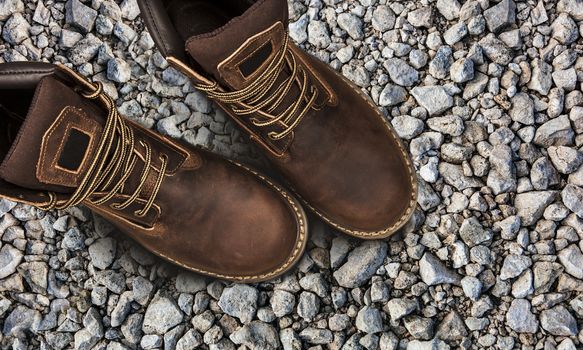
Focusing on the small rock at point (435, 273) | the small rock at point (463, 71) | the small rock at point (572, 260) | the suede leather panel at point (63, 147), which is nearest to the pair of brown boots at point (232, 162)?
the suede leather panel at point (63, 147)

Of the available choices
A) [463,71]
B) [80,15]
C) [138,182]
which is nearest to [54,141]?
[138,182]

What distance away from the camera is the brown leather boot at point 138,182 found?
107 cm

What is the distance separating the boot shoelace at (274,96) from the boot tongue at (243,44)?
0.02m

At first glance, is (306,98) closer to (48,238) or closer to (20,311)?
(48,238)

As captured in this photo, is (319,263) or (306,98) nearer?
(306,98)

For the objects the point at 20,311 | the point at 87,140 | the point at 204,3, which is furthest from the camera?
the point at 20,311

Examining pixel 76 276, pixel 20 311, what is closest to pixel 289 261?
pixel 76 276

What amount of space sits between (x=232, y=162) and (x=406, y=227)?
0.42 metres

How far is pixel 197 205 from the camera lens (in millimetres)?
1388

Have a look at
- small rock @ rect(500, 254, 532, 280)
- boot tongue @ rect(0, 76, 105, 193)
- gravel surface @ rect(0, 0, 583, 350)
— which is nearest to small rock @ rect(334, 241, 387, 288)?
gravel surface @ rect(0, 0, 583, 350)

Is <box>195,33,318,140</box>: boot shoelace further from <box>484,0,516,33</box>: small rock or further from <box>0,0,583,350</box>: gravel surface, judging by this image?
<box>484,0,516,33</box>: small rock

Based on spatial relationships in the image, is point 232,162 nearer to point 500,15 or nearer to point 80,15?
point 80,15

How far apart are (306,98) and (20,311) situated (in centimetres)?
80

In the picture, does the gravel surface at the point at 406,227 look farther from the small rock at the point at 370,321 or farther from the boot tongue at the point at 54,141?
the boot tongue at the point at 54,141
